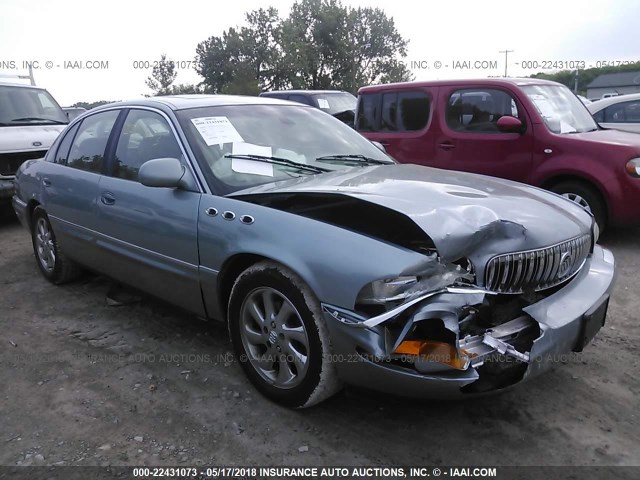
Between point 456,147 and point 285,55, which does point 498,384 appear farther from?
point 285,55

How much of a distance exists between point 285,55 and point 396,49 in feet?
35.1

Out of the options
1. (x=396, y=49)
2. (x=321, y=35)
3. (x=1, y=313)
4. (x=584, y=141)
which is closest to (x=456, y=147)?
(x=584, y=141)

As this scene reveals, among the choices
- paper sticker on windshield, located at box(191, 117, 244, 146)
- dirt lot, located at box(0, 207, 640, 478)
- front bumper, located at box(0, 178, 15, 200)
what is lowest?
dirt lot, located at box(0, 207, 640, 478)

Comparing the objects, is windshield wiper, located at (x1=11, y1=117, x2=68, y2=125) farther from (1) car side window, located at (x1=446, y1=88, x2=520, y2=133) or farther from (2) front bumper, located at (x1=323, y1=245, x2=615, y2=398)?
(2) front bumper, located at (x1=323, y1=245, x2=615, y2=398)

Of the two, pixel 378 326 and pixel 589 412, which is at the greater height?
pixel 378 326

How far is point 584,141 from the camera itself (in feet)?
17.9

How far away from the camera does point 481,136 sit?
6051mm

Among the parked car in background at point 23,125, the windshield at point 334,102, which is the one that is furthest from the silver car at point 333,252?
the windshield at point 334,102

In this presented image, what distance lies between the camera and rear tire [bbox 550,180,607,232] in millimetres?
5410

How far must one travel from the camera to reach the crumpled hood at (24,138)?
7.01 metres

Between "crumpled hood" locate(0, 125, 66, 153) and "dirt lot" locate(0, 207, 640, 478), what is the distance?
426 centimetres

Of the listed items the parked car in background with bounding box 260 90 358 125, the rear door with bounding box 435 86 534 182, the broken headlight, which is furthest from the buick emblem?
the parked car in background with bounding box 260 90 358 125

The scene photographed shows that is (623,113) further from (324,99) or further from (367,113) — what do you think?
(324,99)

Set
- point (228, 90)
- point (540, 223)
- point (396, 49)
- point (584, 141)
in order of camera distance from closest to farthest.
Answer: point (540, 223)
point (584, 141)
point (228, 90)
point (396, 49)
